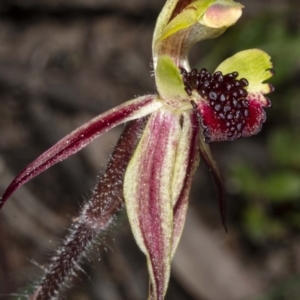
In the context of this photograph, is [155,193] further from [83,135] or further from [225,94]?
[225,94]

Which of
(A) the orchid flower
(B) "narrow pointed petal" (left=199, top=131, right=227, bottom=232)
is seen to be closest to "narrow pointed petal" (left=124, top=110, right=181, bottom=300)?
(A) the orchid flower

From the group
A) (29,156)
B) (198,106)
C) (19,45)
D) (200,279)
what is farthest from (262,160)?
(198,106)

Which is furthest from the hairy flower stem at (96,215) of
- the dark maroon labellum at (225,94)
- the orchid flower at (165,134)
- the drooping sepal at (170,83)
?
the dark maroon labellum at (225,94)

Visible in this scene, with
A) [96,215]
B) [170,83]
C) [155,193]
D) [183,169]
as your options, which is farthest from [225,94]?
[96,215]

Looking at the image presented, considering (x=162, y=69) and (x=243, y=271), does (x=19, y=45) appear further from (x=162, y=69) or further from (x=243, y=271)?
(x=162, y=69)

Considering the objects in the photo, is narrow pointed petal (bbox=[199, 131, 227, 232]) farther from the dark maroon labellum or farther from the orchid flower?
the dark maroon labellum

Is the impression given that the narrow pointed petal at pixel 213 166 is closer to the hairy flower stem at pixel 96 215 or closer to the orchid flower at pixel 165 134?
the orchid flower at pixel 165 134

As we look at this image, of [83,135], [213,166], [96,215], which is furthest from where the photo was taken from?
[213,166]
